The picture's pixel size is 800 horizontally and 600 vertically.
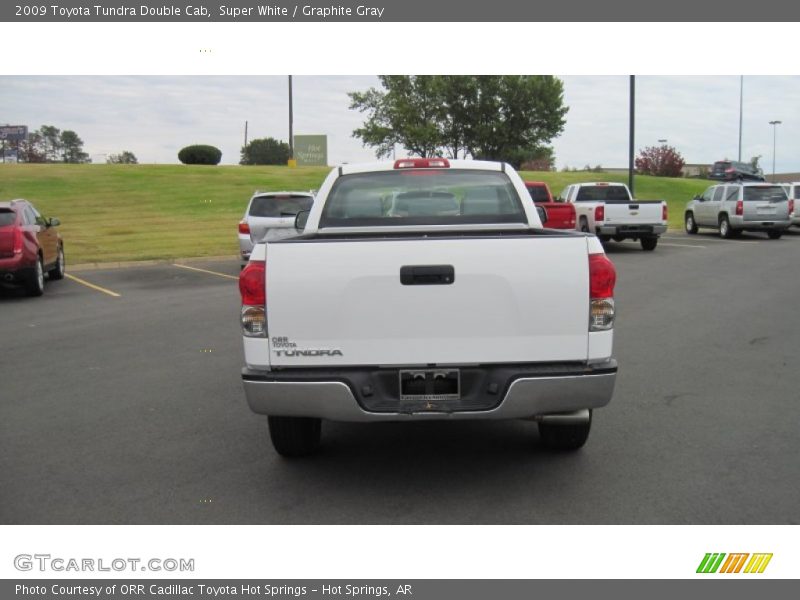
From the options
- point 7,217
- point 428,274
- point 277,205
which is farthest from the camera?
point 277,205

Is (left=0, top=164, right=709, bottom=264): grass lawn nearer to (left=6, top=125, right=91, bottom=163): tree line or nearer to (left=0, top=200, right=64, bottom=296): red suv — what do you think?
(left=0, top=200, right=64, bottom=296): red suv

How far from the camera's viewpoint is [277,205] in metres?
18.1

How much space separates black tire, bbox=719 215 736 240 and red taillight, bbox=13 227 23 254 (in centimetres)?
2079

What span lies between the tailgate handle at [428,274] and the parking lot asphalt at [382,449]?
4.14 feet

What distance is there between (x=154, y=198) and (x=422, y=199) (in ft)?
117

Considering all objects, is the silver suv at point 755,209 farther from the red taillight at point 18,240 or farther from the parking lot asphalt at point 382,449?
the red taillight at point 18,240

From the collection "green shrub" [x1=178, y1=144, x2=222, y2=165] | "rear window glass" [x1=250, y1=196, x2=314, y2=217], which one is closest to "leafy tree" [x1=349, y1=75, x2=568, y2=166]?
"green shrub" [x1=178, y1=144, x2=222, y2=165]

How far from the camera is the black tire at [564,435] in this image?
561cm

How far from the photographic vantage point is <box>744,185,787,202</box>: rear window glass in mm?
26359

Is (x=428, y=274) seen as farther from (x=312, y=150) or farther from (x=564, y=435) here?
(x=312, y=150)

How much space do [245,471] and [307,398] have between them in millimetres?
1039

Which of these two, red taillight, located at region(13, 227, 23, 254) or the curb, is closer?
red taillight, located at region(13, 227, 23, 254)

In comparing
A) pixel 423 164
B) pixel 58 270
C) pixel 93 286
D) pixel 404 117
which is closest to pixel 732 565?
pixel 423 164

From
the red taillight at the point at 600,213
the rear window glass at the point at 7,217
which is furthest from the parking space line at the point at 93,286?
the red taillight at the point at 600,213
